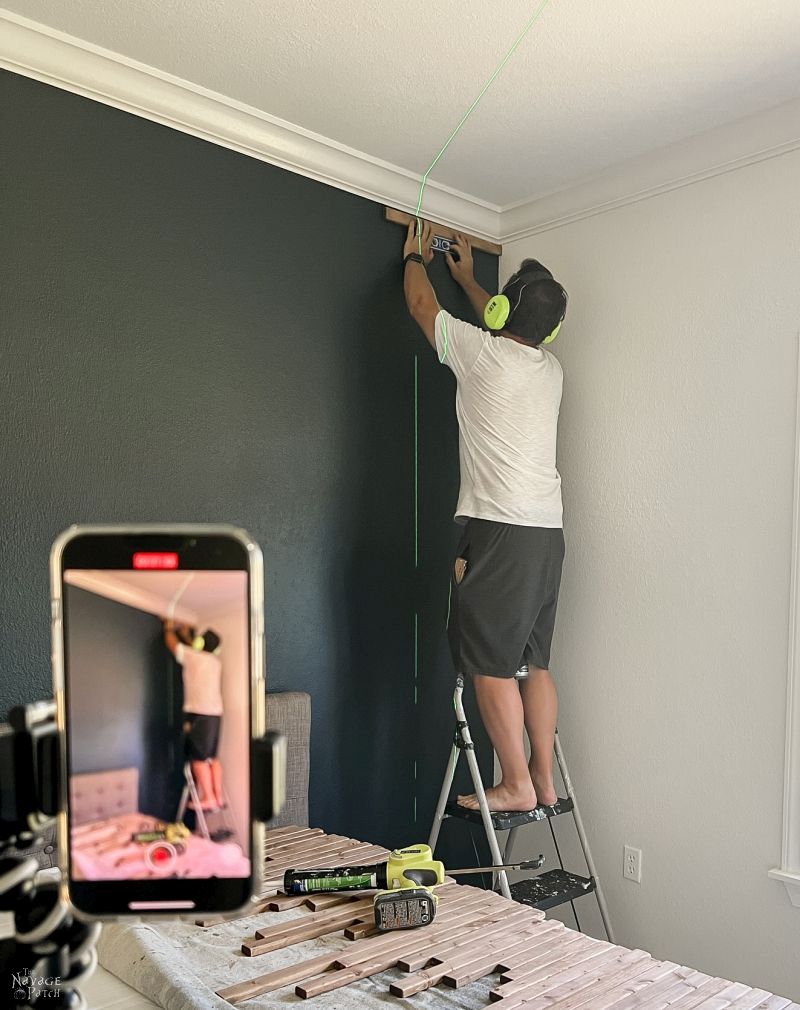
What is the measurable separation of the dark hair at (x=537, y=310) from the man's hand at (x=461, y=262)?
1.40ft

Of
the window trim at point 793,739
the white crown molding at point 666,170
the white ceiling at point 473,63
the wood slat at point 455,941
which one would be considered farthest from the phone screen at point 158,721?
the white crown molding at point 666,170

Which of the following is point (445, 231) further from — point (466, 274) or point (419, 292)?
point (419, 292)

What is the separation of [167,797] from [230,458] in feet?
6.82

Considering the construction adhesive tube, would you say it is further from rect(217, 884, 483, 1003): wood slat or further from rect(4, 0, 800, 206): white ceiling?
rect(4, 0, 800, 206): white ceiling

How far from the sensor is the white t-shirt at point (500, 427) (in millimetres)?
2701

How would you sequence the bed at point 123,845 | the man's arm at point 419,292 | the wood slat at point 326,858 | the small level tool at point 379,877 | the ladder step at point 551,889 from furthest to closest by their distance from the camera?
1. the man's arm at point 419,292
2. the ladder step at point 551,889
3. the wood slat at point 326,858
4. the small level tool at point 379,877
5. the bed at point 123,845

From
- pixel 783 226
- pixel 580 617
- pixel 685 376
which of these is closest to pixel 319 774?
pixel 580 617

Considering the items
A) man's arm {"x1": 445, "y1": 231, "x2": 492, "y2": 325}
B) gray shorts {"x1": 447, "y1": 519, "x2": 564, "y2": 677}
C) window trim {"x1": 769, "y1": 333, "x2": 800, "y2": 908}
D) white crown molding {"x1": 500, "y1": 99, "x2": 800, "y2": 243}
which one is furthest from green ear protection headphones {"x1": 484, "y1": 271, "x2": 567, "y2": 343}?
window trim {"x1": 769, "y1": 333, "x2": 800, "y2": 908}

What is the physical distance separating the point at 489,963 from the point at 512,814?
1127 millimetres

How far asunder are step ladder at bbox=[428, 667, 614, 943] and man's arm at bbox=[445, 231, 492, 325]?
131 cm

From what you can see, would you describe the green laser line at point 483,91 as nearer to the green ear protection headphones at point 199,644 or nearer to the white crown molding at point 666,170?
the white crown molding at point 666,170

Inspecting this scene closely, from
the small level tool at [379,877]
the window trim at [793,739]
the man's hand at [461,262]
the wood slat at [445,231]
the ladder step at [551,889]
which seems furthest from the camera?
the man's hand at [461,262]

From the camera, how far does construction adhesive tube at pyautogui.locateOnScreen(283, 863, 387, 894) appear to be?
6.10 ft

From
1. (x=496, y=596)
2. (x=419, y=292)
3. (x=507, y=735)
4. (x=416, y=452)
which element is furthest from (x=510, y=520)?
(x=419, y=292)
